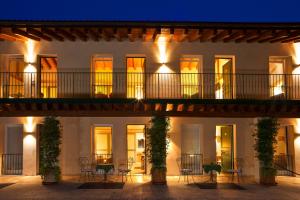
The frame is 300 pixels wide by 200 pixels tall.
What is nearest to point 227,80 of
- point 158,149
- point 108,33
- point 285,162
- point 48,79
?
point 285,162

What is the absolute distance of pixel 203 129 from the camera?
16.2 meters

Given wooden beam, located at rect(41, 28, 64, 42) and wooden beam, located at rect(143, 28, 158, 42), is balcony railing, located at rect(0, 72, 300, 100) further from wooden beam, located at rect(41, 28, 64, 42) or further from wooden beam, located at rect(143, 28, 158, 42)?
wooden beam, located at rect(41, 28, 64, 42)

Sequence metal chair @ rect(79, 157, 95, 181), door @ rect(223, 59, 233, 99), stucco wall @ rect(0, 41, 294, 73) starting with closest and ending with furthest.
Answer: metal chair @ rect(79, 157, 95, 181)
stucco wall @ rect(0, 41, 294, 73)
door @ rect(223, 59, 233, 99)

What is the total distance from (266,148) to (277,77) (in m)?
4.23

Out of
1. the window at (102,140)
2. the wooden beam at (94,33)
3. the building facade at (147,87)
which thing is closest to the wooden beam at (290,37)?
the building facade at (147,87)

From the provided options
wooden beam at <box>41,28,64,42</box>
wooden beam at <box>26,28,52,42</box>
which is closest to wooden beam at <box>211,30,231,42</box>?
wooden beam at <box>41,28,64,42</box>

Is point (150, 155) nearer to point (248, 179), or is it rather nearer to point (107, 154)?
point (107, 154)

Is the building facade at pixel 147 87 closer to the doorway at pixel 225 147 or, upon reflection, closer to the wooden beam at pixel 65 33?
the doorway at pixel 225 147

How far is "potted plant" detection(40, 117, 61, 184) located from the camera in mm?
13633

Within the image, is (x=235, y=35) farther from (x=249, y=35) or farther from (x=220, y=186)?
(x=220, y=186)

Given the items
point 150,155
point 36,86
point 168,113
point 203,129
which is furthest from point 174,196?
point 36,86

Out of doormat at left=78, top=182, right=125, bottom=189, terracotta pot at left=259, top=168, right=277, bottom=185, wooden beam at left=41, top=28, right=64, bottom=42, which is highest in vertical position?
wooden beam at left=41, top=28, right=64, bottom=42

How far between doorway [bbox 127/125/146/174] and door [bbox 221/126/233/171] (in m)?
3.74

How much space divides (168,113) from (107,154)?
3.59m
